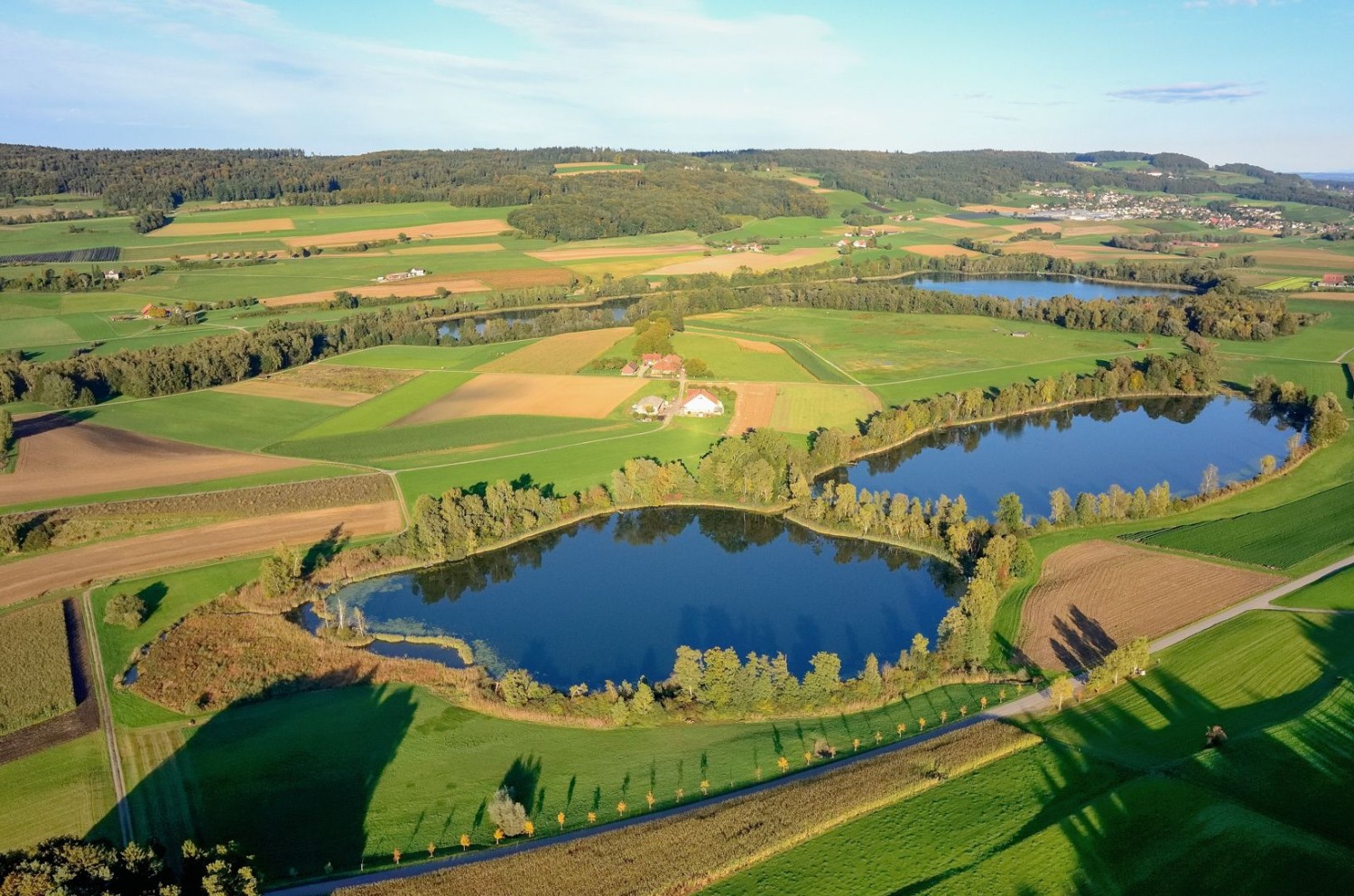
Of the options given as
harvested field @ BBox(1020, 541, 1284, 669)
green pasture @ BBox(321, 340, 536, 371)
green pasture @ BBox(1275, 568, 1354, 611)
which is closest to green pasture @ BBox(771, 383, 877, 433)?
harvested field @ BBox(1020, 541, 1284, 669)

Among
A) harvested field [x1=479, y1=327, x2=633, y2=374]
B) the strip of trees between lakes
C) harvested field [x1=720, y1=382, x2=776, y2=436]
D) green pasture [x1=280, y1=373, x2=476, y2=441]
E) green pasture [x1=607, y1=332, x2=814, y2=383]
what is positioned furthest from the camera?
harvested field [x1=479, y1=327, x2=633, y2=374]

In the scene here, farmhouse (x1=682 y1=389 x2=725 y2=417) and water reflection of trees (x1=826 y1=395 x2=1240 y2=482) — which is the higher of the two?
farmhouse (x1=682 y1=389 x2=725 y2=417)

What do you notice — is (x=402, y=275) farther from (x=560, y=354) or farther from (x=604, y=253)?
(x=560, y=354)

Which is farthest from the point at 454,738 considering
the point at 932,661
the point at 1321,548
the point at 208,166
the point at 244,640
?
the point at 208,166

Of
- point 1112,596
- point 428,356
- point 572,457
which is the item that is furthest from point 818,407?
point 428,356

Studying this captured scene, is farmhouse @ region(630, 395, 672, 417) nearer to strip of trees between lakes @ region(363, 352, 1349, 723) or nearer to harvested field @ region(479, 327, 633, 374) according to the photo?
strip of trees between lakes @ region(363, 352, 1349, 723)

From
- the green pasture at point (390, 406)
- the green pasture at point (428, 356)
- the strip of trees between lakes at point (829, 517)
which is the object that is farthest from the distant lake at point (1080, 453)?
the green pasture at point (428, 356)

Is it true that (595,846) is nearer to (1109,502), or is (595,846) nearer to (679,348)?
(1109,502)
